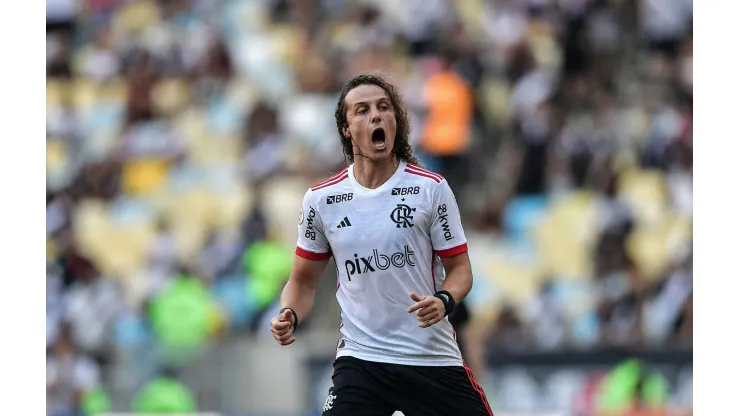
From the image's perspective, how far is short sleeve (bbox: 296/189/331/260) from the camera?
5.95 m

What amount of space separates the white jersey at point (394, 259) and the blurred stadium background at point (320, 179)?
6273mm

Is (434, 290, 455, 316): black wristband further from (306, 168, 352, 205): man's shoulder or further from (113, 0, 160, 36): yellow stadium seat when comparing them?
(113, 0, 160, 36): yellow stadium seat

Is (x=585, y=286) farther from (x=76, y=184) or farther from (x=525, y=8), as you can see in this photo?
(x=76, y=184)

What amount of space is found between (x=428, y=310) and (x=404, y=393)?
523 mm

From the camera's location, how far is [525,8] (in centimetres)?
1521

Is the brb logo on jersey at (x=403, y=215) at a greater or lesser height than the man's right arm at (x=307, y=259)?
greater

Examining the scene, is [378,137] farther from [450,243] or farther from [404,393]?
[404,393]

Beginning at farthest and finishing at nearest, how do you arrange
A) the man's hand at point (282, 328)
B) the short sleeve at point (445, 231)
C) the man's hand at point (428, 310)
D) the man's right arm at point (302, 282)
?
1. the man's right arm at point (302, 282)
2. the short sleeve at point (445, 231)
3. the man's hand at point (282, 328)
4. the man's hand at point (428, 310)

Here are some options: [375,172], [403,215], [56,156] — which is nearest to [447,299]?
[403,215]

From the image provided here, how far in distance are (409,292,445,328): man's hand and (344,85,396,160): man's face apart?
754 millimetres

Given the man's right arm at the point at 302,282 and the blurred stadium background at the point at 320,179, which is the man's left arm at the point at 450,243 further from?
the blurred stadium background at the point at 320,179

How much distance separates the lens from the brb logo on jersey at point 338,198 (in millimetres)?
5855

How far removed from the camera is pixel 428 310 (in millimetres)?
5371

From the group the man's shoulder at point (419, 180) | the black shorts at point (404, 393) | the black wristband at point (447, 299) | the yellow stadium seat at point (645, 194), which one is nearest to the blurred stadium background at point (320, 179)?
the yellow stadium seat at point (645, 194)
